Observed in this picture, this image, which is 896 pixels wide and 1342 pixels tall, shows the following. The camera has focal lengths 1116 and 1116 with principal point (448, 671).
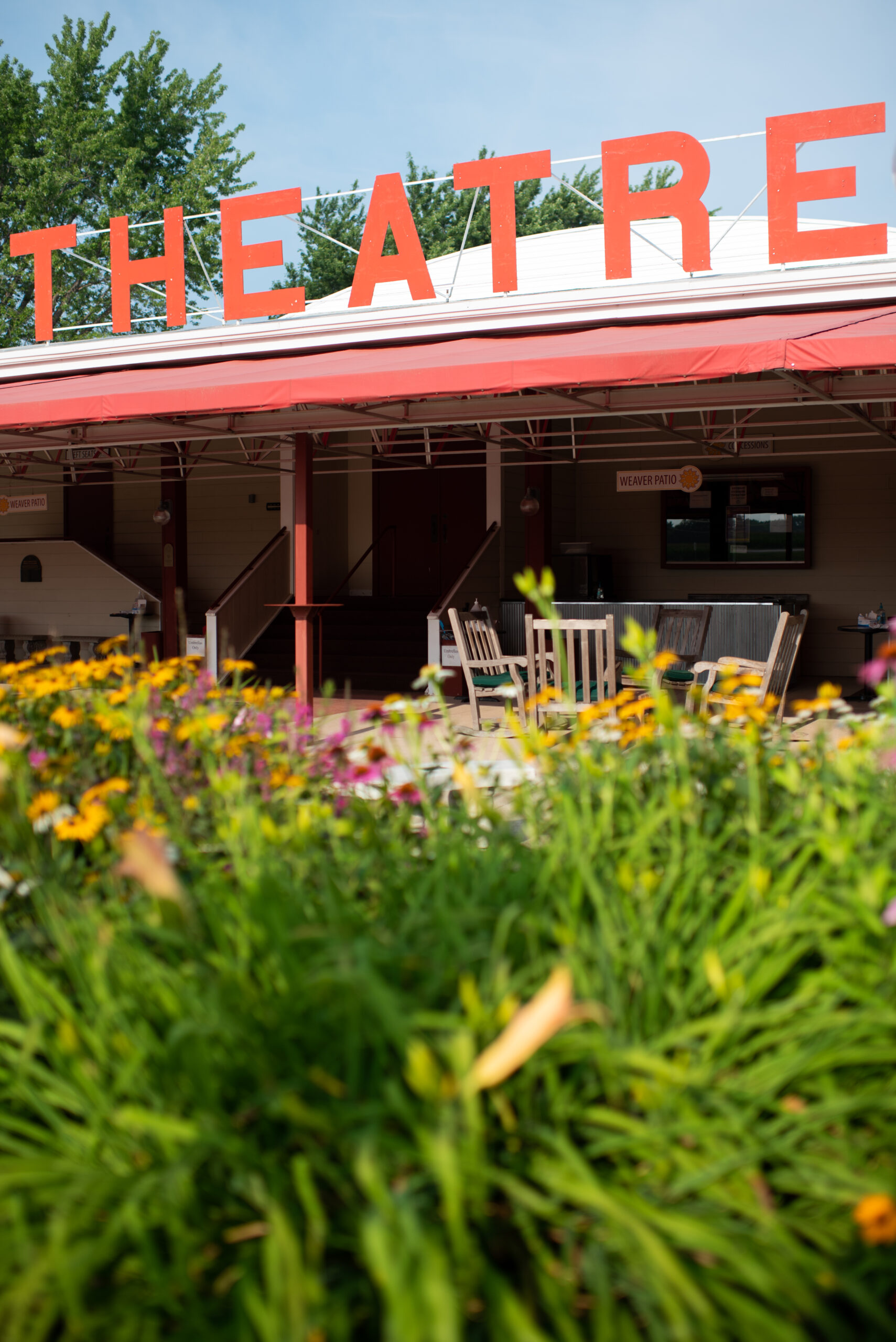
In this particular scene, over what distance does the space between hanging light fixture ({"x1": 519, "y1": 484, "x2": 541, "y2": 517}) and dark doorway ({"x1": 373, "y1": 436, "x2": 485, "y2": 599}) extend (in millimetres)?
2979

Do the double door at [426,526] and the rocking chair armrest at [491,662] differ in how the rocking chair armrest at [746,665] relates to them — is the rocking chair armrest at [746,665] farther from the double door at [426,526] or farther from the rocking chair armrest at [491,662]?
the double door at [426,526]

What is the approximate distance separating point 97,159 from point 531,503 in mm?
30016

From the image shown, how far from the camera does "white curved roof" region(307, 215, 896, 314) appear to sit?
35.1ft

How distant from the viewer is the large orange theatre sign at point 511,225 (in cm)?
995

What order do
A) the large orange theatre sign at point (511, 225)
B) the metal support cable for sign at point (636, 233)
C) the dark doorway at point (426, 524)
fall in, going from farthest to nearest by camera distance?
the dark doorway at point (426, 524), the large orange theatre sign at point (511, 225), the metal support cable for sign at point (636, 233)

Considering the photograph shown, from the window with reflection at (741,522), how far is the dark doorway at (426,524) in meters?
2.72

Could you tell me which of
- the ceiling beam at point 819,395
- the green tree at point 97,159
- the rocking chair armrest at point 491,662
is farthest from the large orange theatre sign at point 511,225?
the green tree at point 97,159

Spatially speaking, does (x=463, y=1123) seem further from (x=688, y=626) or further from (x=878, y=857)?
(x=688, y=626)

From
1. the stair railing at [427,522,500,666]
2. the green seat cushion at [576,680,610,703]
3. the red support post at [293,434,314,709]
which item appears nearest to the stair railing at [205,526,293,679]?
the stair railing at [427,522,500,666]

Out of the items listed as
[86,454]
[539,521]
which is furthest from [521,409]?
[86,454]

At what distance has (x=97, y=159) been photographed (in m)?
35.6

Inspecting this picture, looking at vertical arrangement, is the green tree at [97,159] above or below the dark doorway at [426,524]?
above

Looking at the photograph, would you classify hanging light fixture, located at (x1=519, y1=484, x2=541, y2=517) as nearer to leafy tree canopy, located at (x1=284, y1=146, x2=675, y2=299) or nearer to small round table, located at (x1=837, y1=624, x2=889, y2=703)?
small round table, located at (x1=837, y1=624, x2=889, y2=703)

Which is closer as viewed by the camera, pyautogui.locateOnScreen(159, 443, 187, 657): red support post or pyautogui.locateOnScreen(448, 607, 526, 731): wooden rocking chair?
pyautogui.locateOnScreen(448, 607, 526, 731): wooden rocking chair
